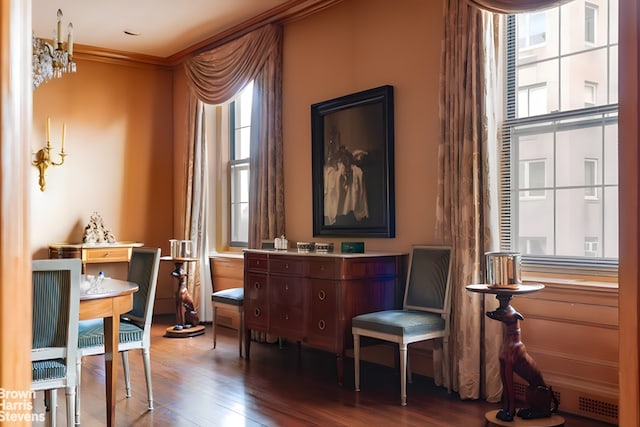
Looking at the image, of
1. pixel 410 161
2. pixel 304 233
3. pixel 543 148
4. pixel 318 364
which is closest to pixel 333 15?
pixel 410 161

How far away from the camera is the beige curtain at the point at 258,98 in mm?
5805

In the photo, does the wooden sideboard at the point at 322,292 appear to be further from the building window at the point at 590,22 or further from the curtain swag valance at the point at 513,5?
the building window at the point at 590,22

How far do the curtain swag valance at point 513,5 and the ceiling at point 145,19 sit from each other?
2400 mm

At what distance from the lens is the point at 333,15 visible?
5312mm

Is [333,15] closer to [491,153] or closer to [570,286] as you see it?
[491,153]

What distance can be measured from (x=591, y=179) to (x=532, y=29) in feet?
3.60

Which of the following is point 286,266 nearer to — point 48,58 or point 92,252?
point 48,58

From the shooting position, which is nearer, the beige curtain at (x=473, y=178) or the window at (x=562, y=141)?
the window at (x=562, y=141)

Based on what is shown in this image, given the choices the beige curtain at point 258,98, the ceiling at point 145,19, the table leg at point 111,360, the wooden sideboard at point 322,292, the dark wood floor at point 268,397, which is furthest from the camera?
the beige curtain at point 258,98

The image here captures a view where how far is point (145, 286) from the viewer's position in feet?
12.3

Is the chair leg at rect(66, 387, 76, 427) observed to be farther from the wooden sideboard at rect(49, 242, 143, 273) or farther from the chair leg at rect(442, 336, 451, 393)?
the wooden sideboard at rect(49, 242, 143, 273)

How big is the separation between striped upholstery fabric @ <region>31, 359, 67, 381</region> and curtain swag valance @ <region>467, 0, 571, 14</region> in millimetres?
3143

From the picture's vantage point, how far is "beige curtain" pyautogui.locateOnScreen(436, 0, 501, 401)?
3.90 m

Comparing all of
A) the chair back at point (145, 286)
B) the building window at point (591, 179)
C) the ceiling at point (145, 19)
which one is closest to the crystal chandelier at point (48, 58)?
the chair back at point (145, 286)
